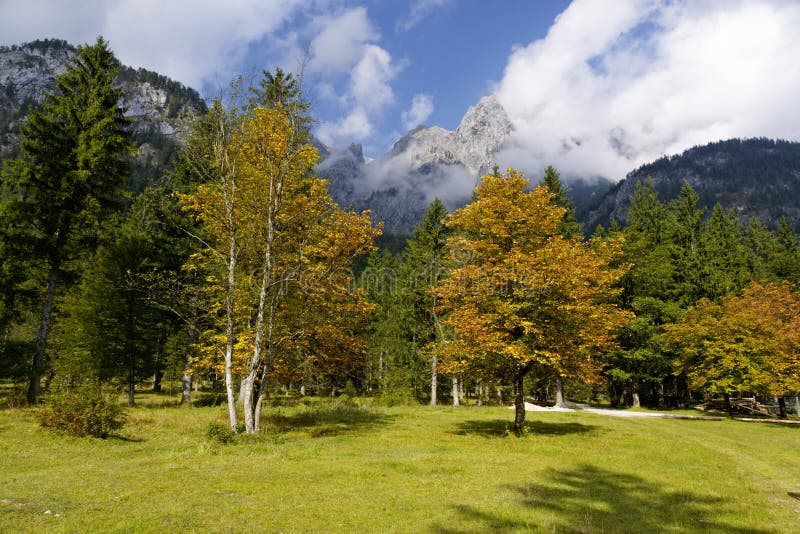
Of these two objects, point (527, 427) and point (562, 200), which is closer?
point (527, 427)

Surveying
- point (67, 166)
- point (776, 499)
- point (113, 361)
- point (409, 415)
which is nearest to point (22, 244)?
point (67, 166)

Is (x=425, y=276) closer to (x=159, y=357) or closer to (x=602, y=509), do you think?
(x=159, y=357)

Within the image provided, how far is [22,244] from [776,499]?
1303 inches

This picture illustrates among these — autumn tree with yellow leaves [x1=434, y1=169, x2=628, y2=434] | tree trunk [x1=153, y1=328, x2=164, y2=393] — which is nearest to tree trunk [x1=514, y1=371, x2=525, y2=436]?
autumn tree with yellow leaves [x1=434, y1=169, x2=628, y2=434]

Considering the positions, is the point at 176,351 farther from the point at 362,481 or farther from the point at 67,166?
the point at 362,481

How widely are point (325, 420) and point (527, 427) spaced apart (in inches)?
401

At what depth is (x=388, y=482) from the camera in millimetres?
10312

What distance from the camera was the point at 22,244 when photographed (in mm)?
23719

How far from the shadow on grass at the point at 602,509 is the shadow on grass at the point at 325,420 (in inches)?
408

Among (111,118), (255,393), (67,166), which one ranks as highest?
(111,118)

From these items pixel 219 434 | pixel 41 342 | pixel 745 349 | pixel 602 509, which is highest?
pixel 745 349

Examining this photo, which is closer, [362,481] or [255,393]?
[362,481]

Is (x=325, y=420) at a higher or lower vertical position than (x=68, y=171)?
lower

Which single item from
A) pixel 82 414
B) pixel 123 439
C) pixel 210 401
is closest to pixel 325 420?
pixel 123 439
